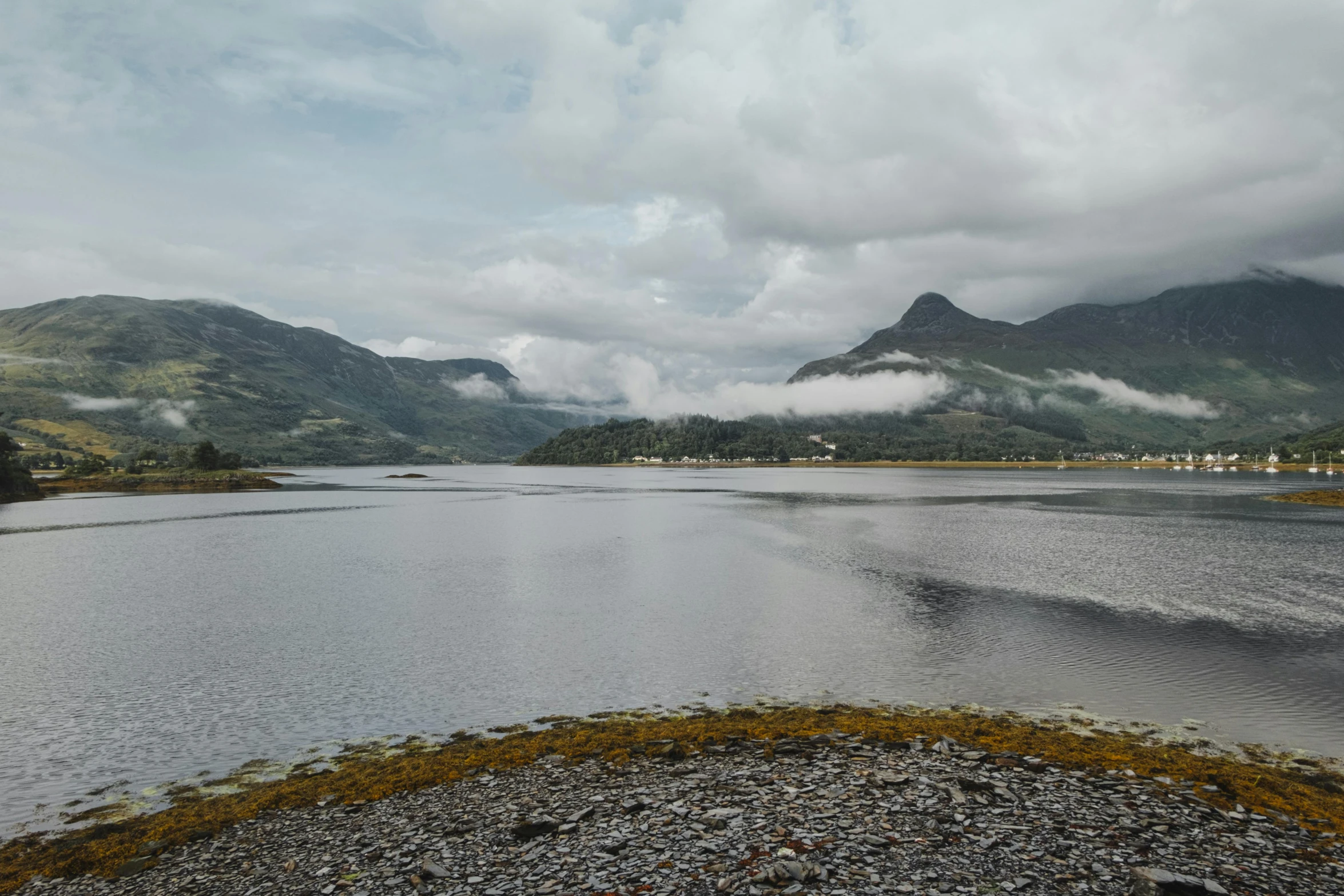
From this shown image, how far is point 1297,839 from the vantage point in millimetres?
12977

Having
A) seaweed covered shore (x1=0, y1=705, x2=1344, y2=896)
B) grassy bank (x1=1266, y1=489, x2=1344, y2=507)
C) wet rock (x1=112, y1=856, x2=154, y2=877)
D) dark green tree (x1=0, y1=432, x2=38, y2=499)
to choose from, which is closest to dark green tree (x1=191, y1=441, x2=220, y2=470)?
dark green tree (x1=0, y1=432, x2=38, y2=499)

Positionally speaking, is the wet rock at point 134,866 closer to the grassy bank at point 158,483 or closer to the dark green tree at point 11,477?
the dark green tree at point 11,477

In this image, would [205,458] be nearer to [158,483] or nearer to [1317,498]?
[158,483]

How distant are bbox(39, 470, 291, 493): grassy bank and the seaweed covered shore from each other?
189271 mm

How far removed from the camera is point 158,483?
561ft

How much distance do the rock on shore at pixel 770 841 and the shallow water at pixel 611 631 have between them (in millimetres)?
6222

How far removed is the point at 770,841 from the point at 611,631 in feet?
70.1

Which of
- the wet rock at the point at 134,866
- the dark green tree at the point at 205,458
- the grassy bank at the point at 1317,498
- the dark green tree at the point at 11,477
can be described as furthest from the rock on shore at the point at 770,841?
the dark green tree at the point at 205,458

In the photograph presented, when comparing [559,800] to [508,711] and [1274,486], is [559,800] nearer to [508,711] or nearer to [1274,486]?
[508,711]

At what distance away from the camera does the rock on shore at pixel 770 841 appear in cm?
1159

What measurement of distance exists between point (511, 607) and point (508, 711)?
55.6 feet

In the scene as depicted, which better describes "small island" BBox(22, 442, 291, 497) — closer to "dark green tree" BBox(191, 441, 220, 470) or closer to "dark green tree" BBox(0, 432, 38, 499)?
"dark green tree" BBox(191, 441, 220, 470)

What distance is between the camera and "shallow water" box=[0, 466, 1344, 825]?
2184 cm

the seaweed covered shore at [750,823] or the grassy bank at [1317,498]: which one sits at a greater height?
the seaweed covered shore at [750,823]
